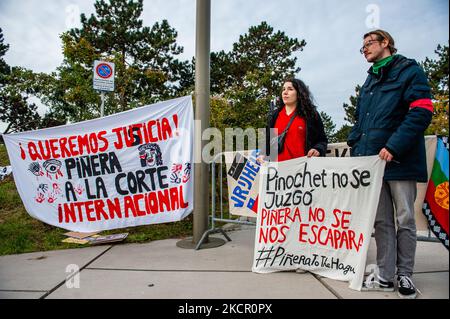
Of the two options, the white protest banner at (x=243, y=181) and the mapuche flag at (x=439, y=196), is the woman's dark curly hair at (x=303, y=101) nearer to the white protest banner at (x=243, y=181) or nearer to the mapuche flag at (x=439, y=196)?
the white protest banner at (x=243, y=181)

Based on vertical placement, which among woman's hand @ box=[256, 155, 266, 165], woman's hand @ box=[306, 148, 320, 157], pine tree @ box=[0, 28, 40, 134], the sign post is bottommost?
woman's hand @ box=[256, 155, 266, 165]

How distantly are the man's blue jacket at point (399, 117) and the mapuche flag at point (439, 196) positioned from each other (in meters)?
0.20

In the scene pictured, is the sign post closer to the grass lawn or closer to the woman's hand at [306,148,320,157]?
the grass lawn

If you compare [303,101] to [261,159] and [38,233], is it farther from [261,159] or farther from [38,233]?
[38,233]

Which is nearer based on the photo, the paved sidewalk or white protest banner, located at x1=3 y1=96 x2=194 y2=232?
the paved sidewalk

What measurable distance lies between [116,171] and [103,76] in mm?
2204

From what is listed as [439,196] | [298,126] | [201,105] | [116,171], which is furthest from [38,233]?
[439,196]

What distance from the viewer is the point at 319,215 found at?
10.1 ft

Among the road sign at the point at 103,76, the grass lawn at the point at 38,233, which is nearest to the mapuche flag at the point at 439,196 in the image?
the grass lawn at the point at 38,233

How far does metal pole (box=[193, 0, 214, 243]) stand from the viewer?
4191 mm

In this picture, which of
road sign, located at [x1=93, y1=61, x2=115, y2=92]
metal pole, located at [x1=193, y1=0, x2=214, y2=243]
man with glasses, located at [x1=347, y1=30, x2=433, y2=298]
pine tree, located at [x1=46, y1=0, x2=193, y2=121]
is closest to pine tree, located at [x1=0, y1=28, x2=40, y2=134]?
pine tree, located at [x1=46, y1=0, x2=193, y2=121]

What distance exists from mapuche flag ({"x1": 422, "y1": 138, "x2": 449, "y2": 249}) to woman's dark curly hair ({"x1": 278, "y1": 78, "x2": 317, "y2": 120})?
1129 millimetres

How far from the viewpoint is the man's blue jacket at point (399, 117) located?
2482mm
